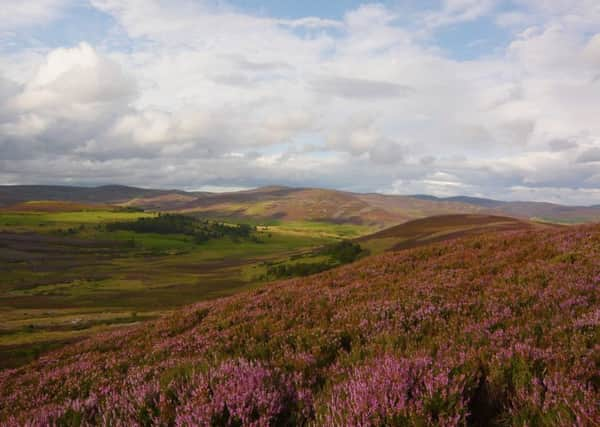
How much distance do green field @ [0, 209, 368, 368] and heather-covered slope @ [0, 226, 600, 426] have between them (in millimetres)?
17943

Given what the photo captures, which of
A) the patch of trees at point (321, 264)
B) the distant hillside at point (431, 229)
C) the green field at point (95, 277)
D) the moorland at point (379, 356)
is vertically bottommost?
the green field at point (95, 277)

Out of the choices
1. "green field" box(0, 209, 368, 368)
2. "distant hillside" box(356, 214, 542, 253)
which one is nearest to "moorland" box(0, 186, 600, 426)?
"green field" box(0, 209, 368, 368)

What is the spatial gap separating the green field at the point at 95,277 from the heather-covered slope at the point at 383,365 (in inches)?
706

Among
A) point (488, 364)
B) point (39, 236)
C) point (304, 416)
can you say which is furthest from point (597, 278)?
point (39, 236)

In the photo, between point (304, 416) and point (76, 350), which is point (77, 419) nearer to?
point (304, 416)

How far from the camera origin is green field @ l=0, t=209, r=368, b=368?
33875 mm

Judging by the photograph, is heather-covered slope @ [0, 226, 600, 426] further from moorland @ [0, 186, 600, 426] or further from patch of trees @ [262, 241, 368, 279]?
patch of trees @ [262, 241, 368, 279]

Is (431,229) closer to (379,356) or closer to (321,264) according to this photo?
(321,264)

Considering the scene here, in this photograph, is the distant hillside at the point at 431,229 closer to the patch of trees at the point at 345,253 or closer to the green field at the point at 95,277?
the patch of trees at the point at 345,253

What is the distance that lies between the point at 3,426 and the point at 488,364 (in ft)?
20.1

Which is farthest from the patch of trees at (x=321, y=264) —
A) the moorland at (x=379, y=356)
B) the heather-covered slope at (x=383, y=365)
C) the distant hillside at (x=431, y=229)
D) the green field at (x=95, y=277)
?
the heather-covered slope at (x=383, y=365)

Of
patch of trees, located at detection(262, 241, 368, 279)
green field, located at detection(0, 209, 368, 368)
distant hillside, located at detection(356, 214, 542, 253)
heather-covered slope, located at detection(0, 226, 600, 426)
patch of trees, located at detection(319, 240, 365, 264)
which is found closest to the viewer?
heather-covered slope, located at detection(0, 226, 600, 426)

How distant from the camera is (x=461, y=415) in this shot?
3.57 meters

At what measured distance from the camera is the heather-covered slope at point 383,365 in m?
3.67
